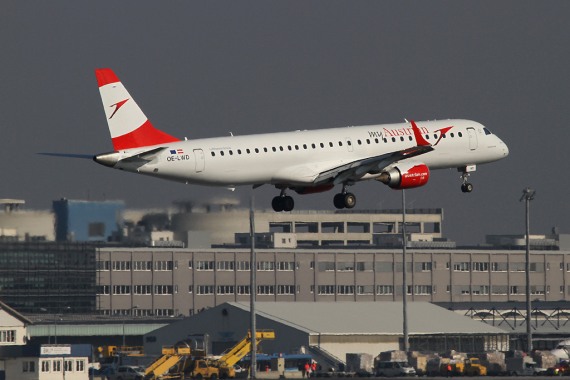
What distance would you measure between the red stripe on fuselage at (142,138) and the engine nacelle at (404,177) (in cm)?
1481

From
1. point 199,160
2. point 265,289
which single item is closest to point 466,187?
point 199,160

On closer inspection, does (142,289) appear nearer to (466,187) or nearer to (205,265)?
(205,265)

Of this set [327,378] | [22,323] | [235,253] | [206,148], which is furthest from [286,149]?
[235,253]

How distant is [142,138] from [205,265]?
314 ft

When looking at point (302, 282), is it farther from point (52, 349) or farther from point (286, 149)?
point (286, 149)

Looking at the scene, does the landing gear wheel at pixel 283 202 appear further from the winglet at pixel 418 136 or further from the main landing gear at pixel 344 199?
the winglet at pixel 418 136

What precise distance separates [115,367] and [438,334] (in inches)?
1259

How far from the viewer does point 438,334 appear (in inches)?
5551

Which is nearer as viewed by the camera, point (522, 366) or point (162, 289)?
point (522, 366)

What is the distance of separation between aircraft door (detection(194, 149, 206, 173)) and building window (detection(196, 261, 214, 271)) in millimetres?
94655

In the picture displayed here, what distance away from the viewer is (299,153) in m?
92.9

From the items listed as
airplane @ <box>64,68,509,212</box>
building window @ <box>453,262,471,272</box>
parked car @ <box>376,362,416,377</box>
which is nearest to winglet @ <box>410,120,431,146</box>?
airplane @ <box>64,68,509,212</box>

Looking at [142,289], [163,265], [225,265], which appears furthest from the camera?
[225,265]

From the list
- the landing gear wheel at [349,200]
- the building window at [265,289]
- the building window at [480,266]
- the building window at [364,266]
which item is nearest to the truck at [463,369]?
the landing gear wheel at [349,200]
